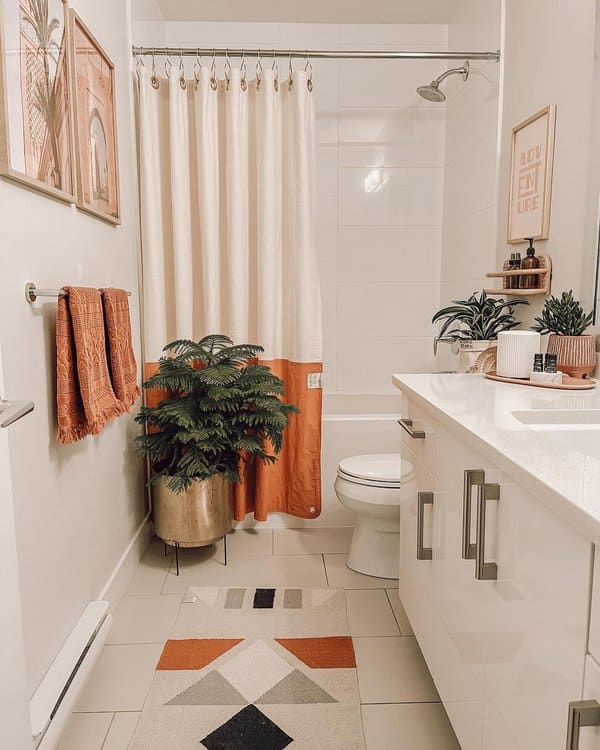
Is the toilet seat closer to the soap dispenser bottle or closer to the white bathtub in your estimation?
the white bathtub

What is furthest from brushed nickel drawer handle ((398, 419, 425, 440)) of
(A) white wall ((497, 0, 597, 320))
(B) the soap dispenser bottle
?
(B) the soap dispenser bottle

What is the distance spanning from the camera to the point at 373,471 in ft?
7.69

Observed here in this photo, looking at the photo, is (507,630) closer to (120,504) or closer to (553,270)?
(553,270)

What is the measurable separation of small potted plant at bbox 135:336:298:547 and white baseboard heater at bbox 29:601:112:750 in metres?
0.60

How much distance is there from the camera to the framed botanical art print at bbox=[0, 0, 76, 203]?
4.31 ft

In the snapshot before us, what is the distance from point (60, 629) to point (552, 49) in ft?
7.58

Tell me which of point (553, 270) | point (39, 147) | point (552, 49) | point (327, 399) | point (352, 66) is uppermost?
point (352, 66)

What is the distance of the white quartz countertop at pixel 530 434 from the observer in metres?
0.79

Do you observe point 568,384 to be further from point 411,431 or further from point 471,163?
point 471,163

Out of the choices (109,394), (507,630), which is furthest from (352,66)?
(507,630)

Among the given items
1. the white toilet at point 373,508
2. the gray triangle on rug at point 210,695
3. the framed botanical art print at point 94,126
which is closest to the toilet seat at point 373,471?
the white toilet at point 373,508

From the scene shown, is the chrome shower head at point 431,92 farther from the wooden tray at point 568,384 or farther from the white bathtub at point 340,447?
the wooden tray at point 568,384

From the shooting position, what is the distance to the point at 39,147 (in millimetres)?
1502

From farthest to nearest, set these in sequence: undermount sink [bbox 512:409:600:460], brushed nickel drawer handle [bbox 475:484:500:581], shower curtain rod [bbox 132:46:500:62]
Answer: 1. shower curtain rod [bbox 132:46:500:62]
2. undermount sink [bbox 512:409:600:460]
3. brushed nickel drawer handle [bbox 475:484:500:581]
